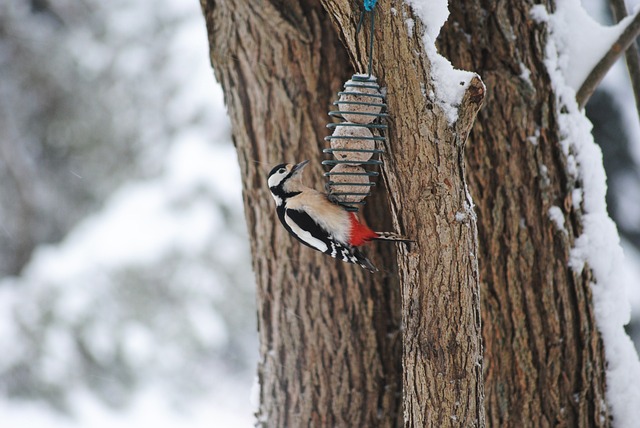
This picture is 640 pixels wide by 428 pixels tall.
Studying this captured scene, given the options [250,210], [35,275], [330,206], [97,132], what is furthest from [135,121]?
→ [330,206]

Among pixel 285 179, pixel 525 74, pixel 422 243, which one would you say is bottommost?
pixel 422 243

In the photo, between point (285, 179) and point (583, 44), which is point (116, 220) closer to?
point (285, 179)

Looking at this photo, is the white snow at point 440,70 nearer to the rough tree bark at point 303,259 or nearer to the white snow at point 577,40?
the rough tree bark at point 303,259

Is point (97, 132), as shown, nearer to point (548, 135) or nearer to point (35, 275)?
point (35, 275)

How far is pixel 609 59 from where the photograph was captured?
116 inches

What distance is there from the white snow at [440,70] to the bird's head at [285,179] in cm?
74

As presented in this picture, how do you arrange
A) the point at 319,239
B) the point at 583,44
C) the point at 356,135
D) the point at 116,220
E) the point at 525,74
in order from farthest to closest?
the point at 116,220, the point at 583,44, the point at 525,74, the point at 319,239, the point at 356,135

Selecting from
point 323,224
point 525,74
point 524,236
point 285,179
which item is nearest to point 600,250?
point 524,236

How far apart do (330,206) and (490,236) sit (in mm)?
772

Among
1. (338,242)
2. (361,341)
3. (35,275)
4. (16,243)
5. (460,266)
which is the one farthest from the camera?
(16,243)

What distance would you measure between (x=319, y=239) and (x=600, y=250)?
4.08 ft

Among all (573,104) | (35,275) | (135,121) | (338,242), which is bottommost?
(338,242)

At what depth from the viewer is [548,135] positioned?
2.91 meters

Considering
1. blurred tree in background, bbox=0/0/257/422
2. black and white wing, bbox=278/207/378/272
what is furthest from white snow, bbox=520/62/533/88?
blurred tree in background, bbox=0/0/257/422
